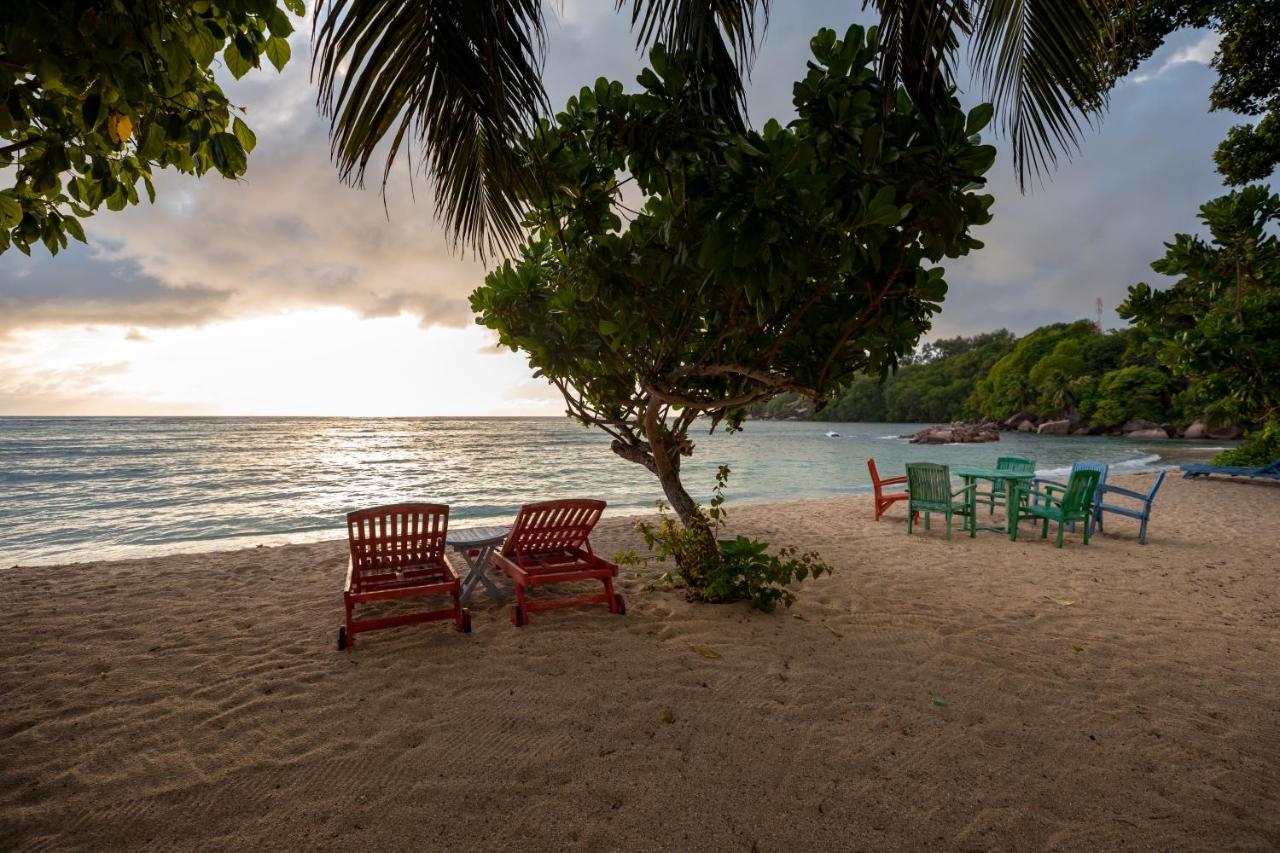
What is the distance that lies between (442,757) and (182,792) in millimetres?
1107

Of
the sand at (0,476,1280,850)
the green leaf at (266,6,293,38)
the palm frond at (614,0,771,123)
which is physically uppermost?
the palm frond at (614,0,771,123)

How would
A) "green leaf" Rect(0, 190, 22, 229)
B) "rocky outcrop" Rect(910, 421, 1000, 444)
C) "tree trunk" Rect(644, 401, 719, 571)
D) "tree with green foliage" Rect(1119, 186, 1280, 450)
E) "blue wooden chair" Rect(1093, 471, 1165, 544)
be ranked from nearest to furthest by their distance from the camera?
1. "green leaf" Rect(0, 190, 22, 229)
2. "tree trunk" Rect(644, 401, 719, 571)
3. "blue wooden chair" Rect(1093, 471, 1165, 544)
4. "tree with green foliage" Rect(1119, 186, 1280, 450)
5. "rocky outcrop" Rect(910, 421, 1000, 444)

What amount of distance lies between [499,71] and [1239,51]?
12.2 m

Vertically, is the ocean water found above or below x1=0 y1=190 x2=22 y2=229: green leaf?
below

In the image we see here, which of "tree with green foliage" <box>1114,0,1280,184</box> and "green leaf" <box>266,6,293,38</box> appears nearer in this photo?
"green leaf" <box>266,6,293,38</box>

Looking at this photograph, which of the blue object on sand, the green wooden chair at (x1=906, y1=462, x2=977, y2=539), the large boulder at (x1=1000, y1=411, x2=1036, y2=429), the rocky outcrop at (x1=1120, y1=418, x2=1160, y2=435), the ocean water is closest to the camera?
the green wooden chair at (x1=906, y1=462, x2=977, y2=539)

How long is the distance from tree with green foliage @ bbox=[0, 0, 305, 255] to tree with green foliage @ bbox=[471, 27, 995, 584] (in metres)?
1.08

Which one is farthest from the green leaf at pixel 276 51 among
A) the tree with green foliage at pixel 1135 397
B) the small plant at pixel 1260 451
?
the tree with green foliage at pixel 1135 397

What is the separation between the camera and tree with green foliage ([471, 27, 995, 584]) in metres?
2.79

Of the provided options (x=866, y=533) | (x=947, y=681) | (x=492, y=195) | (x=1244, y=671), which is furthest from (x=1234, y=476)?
(x=492, y=195)

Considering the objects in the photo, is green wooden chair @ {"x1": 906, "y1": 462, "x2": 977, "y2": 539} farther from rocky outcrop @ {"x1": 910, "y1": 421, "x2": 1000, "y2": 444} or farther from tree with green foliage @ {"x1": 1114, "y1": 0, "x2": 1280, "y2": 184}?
rocky outcrop @ {"x1": 910, "y1": 421, "x2": 1000, "y2": 444}

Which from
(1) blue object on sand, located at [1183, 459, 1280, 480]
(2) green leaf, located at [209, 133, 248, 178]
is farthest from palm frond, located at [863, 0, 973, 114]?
(1) blue object on sand, located at [1183, 459, 1280, 480]

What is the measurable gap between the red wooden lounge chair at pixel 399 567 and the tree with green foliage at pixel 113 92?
94.8 inches

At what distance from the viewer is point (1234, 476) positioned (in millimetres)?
14531
